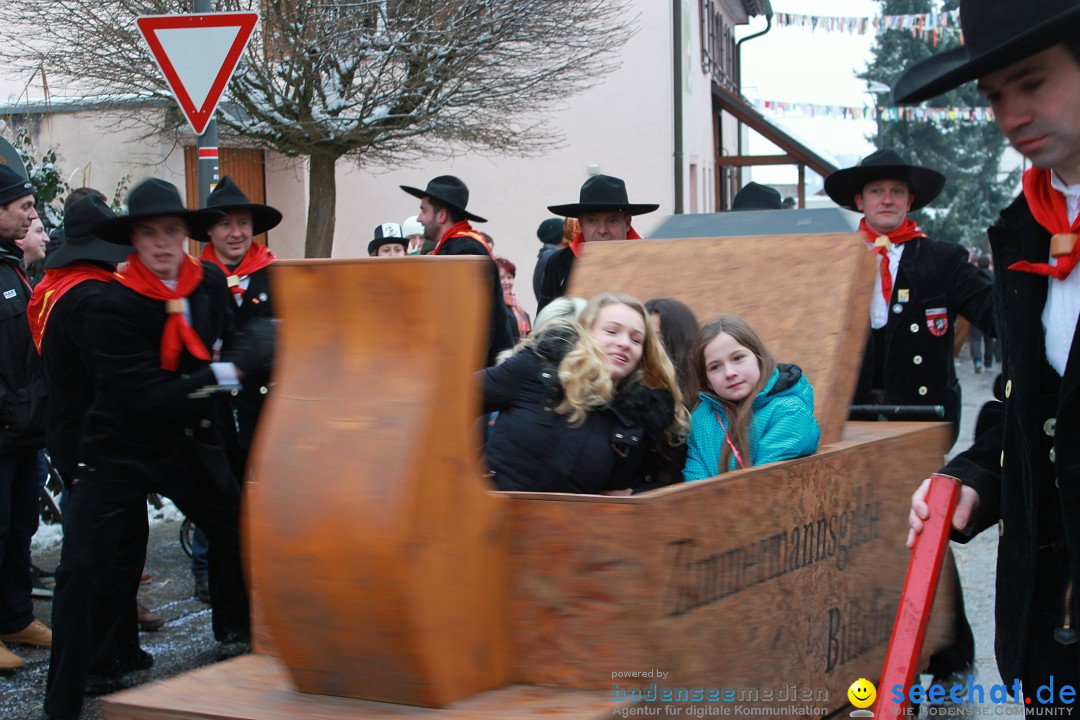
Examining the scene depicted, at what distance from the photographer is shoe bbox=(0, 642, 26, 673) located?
19.0 ft

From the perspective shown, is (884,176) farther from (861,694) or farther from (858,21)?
(858,21)

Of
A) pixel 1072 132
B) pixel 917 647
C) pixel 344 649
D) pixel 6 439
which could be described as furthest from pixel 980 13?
pixel 6 439

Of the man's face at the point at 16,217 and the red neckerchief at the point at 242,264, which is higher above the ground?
the man's face at the point at 16,217

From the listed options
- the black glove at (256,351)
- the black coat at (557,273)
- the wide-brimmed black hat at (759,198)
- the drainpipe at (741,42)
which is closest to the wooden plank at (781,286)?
the black coat at (557,273)

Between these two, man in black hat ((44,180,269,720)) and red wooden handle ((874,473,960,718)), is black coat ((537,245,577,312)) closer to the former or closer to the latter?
man in black hat ((44,180,269,720))

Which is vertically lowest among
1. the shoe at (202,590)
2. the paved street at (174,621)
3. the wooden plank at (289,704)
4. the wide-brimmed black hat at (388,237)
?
the paved street at (174,621)

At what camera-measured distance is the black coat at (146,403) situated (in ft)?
15.9

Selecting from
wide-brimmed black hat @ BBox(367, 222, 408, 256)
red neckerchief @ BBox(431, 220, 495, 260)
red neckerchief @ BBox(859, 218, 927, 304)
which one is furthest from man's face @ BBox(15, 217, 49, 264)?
red neckerchief @ BBox(859, 218, 927, 304)

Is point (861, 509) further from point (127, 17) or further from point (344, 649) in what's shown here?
point (127, 17)

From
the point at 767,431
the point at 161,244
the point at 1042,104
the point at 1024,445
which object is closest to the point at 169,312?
the point at 161,244

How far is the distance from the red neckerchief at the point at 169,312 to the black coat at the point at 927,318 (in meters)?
2.91

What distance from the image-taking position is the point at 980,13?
2533 mm

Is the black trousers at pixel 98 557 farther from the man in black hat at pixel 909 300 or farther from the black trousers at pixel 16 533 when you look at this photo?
the man in black hat at pixel 909 300

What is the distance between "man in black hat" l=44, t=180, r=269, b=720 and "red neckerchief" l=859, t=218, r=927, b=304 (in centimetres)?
279
